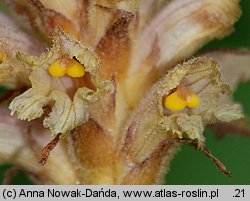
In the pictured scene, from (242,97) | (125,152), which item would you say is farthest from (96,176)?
(242,97)

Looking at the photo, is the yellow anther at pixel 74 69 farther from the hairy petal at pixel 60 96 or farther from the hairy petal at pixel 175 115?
the hairy petal at pixel 175 115

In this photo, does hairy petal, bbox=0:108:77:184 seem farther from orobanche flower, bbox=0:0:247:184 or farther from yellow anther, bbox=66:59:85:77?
yellow anther, bbox=66:59:85:77

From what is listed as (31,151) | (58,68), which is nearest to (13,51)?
(58,68)

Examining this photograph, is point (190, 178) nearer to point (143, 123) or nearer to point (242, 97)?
point (242, 97)

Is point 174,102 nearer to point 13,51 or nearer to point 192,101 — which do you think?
point 192,101

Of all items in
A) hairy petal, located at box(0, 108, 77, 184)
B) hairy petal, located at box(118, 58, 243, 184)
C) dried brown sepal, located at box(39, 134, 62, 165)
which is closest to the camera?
dried brown sepal, located at box(39, 134, 62, 165)

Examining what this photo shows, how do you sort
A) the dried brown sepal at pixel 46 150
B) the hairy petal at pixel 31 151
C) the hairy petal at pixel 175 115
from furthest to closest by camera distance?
the hairy petal at pixel 31 151
the hairy petal at pixel 175 115
the dried brown sepal at pixel 46 150

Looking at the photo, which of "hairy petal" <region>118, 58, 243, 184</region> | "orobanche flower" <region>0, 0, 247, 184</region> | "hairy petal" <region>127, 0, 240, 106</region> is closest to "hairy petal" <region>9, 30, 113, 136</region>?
"orobanche flower" <region>0, 0, 247, 184</region>

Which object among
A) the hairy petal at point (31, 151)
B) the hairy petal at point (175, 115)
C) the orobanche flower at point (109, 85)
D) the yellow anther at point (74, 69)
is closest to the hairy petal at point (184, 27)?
the orobanche flower at point (109, 85)
